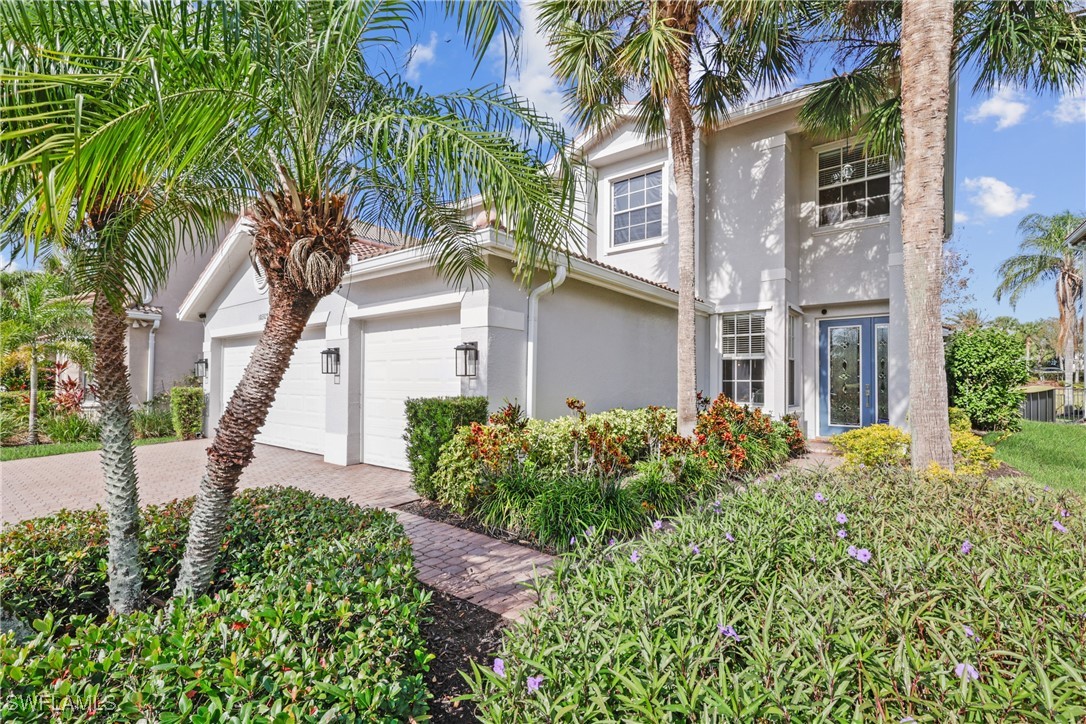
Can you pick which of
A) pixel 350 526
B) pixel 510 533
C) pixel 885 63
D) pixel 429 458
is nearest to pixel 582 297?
pixel 429 458

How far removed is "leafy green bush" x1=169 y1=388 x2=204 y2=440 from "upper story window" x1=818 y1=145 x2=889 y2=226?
52.9 feet

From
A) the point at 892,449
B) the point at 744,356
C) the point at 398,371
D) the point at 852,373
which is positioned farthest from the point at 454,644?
the point at 852,373

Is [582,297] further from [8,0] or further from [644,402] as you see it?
[8,0]

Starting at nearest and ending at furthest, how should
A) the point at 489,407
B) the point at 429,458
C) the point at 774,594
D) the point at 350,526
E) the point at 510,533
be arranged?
the point at 774,594
the point at 350,526
the point at 510,533
the point at 429,458
the point at 489,407

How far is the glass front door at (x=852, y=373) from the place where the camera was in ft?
36.8

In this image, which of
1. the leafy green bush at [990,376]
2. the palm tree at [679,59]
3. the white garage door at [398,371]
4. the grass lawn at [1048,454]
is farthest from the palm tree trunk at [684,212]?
the leafy green bush at [990,376]

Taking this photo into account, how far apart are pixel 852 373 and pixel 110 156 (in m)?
12.9

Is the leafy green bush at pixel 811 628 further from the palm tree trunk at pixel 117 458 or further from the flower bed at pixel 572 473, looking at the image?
the palm tree trunk at pixel 117 458

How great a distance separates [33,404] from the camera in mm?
12805

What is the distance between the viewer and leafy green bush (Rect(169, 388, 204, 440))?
13.3 meters

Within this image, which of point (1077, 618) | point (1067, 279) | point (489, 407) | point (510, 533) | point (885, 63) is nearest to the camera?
point (1077, 618)

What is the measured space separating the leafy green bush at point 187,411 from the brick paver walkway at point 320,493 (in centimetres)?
71

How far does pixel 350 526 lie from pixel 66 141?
3014 mm

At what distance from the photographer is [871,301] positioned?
37.2 ft
